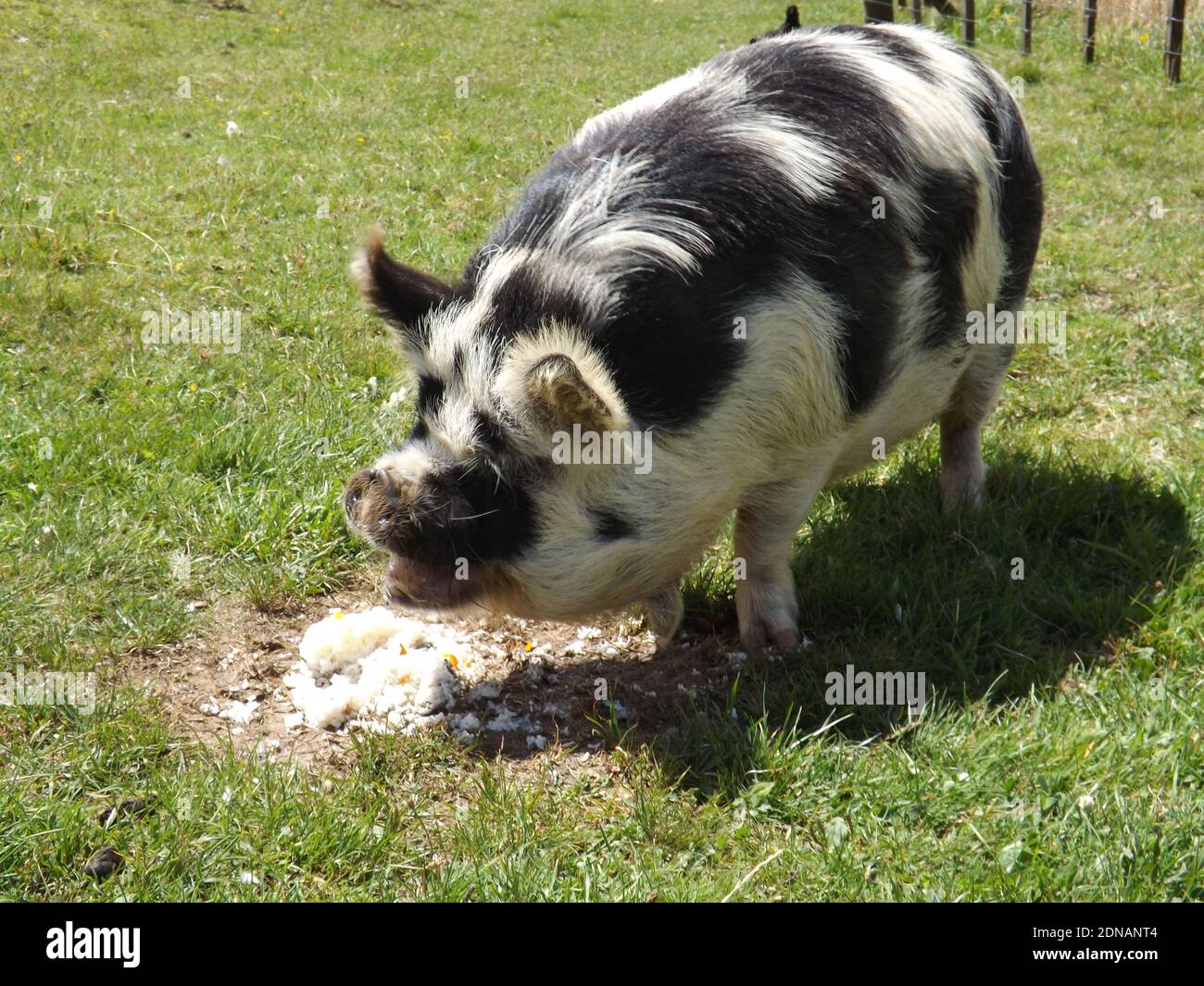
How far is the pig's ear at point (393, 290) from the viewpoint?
3.75 metres

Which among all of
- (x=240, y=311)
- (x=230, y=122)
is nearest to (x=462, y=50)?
(x=230, y=122)

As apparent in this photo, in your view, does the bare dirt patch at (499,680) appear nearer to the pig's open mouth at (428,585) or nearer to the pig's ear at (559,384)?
the pig's open mouth at (428,585)

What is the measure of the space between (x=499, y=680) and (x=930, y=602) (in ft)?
5.28

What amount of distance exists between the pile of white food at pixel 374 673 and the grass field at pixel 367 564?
211mm

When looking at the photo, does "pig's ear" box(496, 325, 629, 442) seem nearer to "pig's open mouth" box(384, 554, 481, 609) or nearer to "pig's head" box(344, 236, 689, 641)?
"pig's head" box(344, 236, 689, 641)

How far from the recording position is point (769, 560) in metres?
4.11

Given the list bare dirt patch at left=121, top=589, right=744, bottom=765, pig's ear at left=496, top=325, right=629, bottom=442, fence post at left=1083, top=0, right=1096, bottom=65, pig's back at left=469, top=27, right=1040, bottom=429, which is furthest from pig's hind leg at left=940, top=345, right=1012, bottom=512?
fence post at left=1083, top=0, right=1096, bottom=65

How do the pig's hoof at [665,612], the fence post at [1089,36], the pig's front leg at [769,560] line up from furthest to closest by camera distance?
the fence post at [1089,36]
the pig's hoof at [665,612]
the pig's front leg at [769,560]

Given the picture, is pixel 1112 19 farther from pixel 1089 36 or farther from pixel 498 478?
pixel 498 478

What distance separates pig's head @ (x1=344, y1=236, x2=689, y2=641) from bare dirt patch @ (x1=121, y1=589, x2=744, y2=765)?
41 centimetres

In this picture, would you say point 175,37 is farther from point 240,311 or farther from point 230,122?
point 240,311

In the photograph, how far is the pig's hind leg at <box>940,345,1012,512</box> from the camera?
4.84 m

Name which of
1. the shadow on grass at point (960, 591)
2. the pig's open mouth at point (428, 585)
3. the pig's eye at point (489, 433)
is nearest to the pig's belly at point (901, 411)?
the shadow on grass at point (960, 591)

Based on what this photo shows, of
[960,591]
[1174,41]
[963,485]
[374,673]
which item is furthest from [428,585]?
[1174,41]
